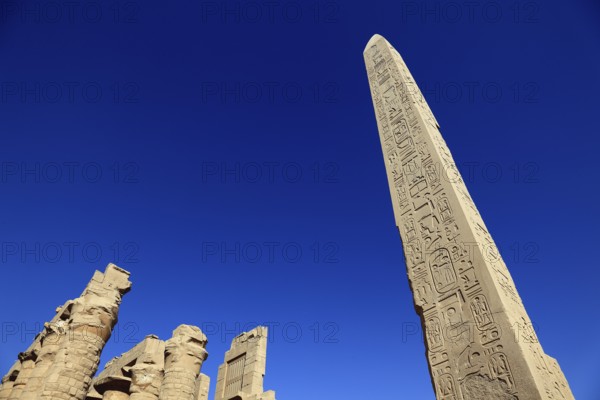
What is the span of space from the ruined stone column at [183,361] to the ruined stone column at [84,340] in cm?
117

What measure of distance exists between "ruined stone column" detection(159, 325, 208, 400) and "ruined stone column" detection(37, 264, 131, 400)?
3.84 ft

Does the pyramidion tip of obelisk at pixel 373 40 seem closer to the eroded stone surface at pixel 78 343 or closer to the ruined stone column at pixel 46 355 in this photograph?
the eroded stone surface at pixel 78 343

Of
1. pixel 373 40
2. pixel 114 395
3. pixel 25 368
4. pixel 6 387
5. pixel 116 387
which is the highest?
pixel 373 40

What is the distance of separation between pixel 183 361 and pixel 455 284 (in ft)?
16.6

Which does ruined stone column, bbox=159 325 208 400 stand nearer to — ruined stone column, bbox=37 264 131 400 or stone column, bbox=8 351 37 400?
ruined stone column, bbox=37 264 131 400

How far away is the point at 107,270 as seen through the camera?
773 centimetres

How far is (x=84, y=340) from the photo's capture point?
6.40m

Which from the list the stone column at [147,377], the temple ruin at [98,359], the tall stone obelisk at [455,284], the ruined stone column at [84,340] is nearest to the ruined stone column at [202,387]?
the temple ruin at [98,359]

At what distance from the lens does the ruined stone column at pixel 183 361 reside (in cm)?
658

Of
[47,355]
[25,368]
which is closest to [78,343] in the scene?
[47,355]

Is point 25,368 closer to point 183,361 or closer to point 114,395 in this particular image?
point 114,395

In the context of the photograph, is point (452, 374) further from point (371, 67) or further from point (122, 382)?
point (122, 382)

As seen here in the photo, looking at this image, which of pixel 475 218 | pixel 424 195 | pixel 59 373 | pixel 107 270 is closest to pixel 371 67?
pixel 424 195

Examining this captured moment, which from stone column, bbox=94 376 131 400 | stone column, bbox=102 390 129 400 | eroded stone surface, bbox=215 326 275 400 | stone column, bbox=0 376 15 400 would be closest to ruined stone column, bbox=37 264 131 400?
stone column, bbox=94 376 131 400
